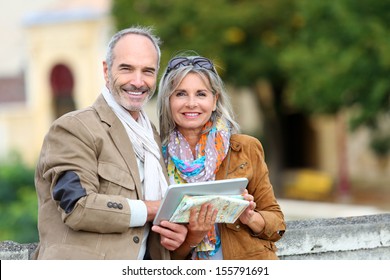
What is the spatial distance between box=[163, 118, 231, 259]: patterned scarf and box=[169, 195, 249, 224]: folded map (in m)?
0.25

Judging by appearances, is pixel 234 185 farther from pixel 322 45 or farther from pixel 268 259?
pixel 322 45

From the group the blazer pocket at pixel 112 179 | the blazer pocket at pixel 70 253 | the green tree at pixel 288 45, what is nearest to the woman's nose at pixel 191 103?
the blazer pocket at pixel 112 179

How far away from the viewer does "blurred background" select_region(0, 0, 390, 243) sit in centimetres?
1462

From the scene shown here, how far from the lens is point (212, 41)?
1758 centimetres

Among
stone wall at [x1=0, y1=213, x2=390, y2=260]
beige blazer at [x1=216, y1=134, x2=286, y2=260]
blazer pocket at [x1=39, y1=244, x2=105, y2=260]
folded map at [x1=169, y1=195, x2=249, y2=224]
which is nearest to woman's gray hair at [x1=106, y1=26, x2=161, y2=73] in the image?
beige blazer at [x1=216, y1=134, x2=286, y2=260]

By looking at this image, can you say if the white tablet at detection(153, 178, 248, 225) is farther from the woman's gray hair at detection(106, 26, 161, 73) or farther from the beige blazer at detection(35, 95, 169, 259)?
the woman's gray hair at detection(106, 26, 161, 73)

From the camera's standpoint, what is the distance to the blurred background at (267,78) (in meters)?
14.6

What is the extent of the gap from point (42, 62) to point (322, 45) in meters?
11.1

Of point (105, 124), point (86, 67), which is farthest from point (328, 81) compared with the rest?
point (105, 124)

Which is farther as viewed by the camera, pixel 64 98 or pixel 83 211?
pixel 64 98

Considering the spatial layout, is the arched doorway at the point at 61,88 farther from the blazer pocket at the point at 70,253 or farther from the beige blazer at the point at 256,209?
the blazer pocket at the point at 70,253

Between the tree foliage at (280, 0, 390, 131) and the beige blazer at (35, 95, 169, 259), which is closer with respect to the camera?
the beige blazer at (35, 95, 169, 259)

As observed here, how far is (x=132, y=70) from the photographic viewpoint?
3.69 meters
